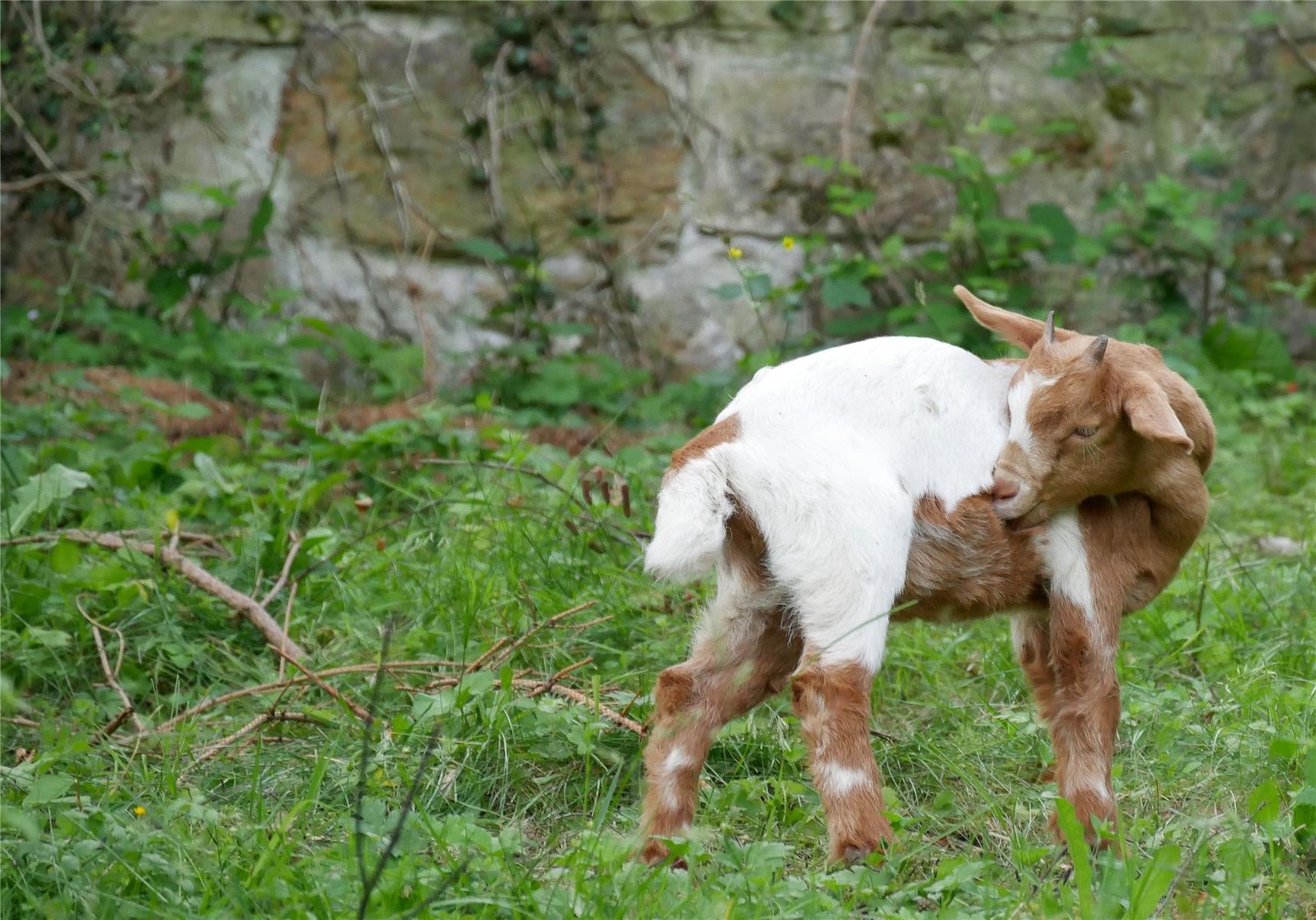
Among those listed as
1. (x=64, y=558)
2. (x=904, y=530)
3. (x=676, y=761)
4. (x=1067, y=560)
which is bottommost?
(x=64, y=558)

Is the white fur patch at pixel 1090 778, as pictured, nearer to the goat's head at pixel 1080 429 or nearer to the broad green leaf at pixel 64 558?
the goat's head at pixel 1080 429

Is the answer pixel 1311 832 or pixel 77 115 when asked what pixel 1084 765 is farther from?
pixel 77 115

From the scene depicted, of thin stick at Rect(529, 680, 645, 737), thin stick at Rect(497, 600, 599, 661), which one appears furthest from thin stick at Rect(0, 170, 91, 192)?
thin stick at Rect(529, 680, 645, 737)

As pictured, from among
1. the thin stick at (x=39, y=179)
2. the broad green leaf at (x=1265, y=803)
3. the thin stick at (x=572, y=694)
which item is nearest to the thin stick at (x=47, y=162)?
the thin stick at (x=39, y=179)

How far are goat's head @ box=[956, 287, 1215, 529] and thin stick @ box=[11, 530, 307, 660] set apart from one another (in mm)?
1845

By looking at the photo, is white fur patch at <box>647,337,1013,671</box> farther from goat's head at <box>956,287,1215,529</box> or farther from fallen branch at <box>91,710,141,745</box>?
fallen branch at <box>91,710,141,745</box>

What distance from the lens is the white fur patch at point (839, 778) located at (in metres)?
2.41

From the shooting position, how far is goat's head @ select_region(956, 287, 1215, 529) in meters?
2.49

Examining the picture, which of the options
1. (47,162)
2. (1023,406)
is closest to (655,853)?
(1023,406)

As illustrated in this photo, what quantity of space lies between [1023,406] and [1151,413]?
Answer: 255 millimetres

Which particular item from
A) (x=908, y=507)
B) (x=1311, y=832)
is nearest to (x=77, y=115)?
(x=908, y=507)

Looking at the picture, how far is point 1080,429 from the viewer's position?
8.17ft

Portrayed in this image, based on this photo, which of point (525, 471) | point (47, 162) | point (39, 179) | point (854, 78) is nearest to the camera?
point (525, 471)

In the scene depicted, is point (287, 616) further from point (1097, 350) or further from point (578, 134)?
point (578, 134)
